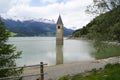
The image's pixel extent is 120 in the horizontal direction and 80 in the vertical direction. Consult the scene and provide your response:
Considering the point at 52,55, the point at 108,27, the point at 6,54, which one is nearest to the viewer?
the point at 6,54

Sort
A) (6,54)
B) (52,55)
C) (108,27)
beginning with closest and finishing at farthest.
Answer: (6,54) → (108,27) → (52,55)

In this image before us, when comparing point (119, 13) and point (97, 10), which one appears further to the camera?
point (97, 10)

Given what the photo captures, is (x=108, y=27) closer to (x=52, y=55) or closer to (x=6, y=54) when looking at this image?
(x=6, y=54)

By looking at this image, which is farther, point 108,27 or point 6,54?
point 108,27

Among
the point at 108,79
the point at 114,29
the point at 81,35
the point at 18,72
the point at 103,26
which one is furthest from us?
the point at 81,35

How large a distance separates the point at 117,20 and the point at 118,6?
3.83 ft

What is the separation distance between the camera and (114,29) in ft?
64.2

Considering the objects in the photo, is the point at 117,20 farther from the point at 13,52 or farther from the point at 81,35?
the point at 81,35

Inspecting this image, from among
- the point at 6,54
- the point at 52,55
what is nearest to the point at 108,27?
the point at 6,54

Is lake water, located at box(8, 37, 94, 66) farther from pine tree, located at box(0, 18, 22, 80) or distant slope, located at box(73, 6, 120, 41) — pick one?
distant slope, located at box(73, 6, 120, 41)

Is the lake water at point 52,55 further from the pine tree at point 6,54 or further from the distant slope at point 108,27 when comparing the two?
the distant slope at point 108,27

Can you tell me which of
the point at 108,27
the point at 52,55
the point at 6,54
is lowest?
the point at 52,55

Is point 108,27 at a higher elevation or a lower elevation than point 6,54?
higher

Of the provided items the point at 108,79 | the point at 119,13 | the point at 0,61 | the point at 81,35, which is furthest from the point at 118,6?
the point at 81,35
